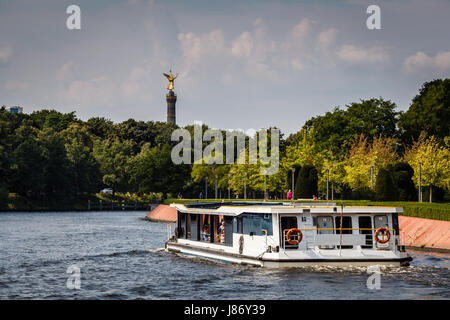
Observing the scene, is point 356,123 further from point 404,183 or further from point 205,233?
point 205,233

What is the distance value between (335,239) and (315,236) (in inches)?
41.5

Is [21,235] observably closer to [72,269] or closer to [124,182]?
[72,269]

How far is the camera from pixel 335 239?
112 feet

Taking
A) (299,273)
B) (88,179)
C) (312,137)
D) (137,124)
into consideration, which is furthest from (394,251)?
(137,124)

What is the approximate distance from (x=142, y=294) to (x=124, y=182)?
476ft

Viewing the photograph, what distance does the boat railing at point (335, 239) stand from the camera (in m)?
34.2

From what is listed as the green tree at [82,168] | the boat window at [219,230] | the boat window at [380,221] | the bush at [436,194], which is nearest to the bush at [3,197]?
the green tree at [82,168]

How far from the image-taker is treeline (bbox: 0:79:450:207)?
8569cm

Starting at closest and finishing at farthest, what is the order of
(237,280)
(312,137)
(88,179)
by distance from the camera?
(237,280), (312,137), (88,179)

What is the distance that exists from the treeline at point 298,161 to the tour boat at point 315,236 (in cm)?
3455

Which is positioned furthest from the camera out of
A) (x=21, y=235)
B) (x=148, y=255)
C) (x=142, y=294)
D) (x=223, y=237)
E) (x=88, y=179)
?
(x=88, y=179)

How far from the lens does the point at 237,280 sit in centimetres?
3275

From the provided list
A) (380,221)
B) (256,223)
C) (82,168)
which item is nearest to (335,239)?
(380,221)

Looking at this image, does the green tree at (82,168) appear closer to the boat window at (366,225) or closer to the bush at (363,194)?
the bush at (363,194)
